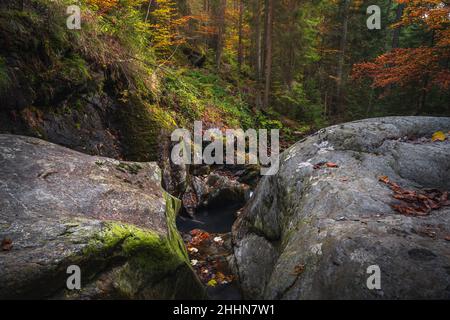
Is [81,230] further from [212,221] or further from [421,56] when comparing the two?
[421,56]

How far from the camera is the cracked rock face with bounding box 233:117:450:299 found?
9.18ft

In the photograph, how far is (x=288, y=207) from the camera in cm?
511

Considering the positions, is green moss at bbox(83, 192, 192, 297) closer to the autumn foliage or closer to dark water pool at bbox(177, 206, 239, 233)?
dark water pool at bbox(177, 206, 239, 233)

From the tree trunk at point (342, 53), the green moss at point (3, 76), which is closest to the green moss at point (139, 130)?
the green moss at point (3, 76)

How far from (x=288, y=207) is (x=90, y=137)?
17.1ft

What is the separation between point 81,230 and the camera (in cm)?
359

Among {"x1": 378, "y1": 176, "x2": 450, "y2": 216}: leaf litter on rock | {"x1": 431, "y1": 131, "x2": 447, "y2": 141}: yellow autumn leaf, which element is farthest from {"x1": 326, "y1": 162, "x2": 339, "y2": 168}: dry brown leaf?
{"x1": 431, "y1": 131, "x2": 447, "y2": 141}: yellow autumn leaf

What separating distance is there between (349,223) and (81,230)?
9.84 feet

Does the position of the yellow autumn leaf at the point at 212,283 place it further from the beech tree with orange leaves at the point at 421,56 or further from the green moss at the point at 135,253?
the beech tree with orange leaves at the point at 421,56

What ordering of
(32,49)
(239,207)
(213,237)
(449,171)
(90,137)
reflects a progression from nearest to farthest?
(449,171) < (32,49) < (90,137) < (213,237) < (239,207)
